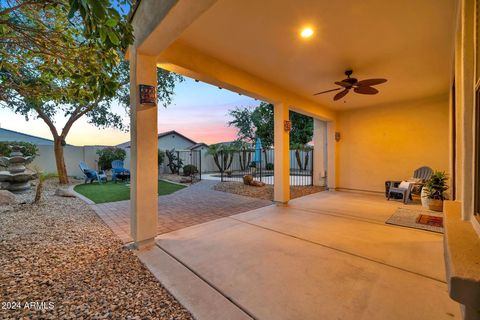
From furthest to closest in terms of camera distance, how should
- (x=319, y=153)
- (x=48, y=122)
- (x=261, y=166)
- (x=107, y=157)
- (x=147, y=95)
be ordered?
(x=261, y=166) → (x=107, y=157) → (x=319, y=153) → (x=48, y=122) → (x=147, y=95)

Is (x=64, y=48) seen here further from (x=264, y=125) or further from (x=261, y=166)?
(x=264, y=125)

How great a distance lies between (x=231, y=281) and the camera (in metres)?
2.20

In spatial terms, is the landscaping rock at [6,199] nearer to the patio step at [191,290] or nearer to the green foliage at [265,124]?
the patio step at [191,290]

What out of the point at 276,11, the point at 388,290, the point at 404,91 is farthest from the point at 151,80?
the point at 404,91

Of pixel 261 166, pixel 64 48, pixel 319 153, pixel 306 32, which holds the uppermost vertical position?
pixel 306 32

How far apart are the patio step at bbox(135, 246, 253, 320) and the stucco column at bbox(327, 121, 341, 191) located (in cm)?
666

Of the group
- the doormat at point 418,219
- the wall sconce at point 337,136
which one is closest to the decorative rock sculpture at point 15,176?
→ the doormat at point 418,219

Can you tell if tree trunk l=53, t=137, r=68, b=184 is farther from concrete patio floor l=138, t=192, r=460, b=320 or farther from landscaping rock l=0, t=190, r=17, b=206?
concrete patio floor l=138, t=192, r=460, b=320

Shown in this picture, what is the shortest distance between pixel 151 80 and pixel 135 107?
1.47 ft

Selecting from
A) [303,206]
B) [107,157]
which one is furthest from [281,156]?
[107,157]

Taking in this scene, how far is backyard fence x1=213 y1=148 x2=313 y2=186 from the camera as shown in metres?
10.1

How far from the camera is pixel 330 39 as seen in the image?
3.19 meters

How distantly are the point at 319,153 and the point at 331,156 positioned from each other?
637 millimetres

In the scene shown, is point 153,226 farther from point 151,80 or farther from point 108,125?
point 108,125
